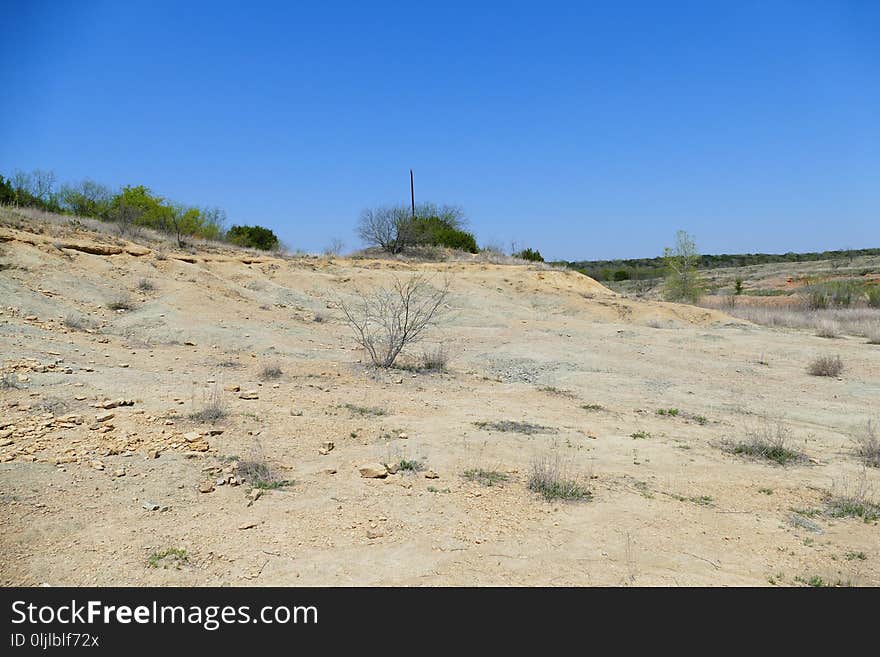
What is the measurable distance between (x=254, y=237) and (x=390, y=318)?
777 inches

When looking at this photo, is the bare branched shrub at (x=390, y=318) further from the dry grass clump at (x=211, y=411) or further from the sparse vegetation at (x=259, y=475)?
the sparse vegetation at (x=259, y=475)

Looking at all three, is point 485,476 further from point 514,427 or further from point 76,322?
point 76,322

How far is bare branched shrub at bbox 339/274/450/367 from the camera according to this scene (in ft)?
36.2

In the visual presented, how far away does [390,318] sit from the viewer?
17.4 m

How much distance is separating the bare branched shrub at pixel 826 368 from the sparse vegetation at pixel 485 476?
32.4 ft

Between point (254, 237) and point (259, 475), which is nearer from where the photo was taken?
point (259, 475)

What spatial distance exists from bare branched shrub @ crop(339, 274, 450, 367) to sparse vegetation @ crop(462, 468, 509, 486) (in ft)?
15.9

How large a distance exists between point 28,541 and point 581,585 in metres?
3.58

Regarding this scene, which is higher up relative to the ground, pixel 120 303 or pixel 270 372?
pixel 120 303

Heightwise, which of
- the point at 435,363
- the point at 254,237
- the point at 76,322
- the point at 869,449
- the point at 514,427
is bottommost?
the point at 869,449

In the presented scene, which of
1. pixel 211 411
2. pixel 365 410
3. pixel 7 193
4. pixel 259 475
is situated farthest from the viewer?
pixel 7 193

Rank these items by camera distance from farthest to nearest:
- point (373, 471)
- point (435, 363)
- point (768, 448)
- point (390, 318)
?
point (390, 318) → point (435, 363) → point (768, 448) → point (373, 471)

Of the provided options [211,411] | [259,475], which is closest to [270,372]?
[211,411]
